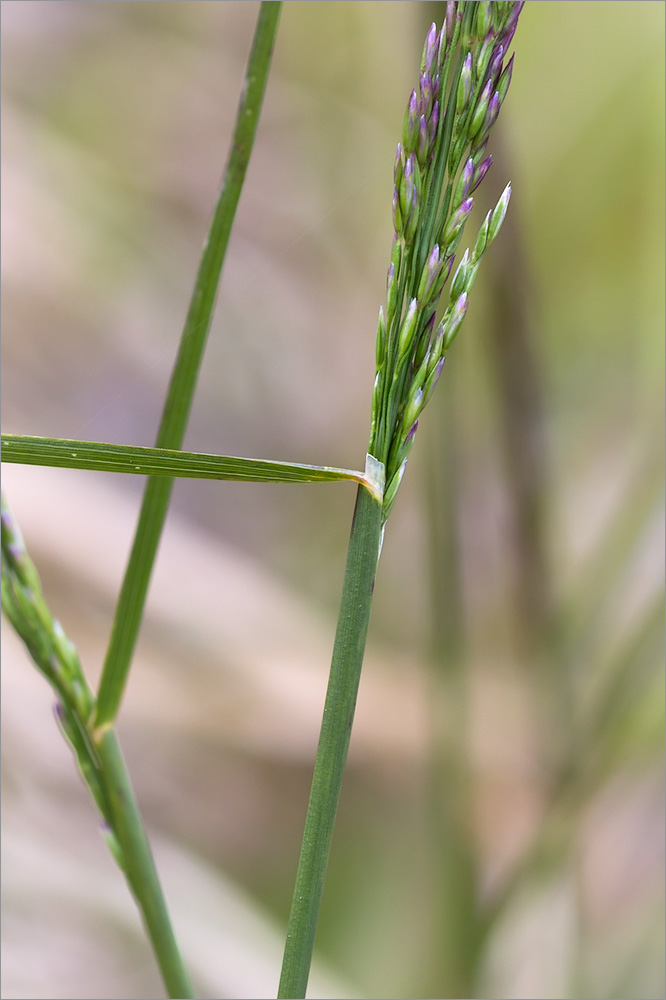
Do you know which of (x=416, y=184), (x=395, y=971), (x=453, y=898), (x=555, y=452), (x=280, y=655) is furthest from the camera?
(x=280, y=655)

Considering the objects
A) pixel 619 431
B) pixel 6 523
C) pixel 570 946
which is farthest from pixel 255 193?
pixel 570 946

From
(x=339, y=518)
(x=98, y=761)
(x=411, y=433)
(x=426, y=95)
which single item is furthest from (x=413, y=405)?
(x=339, y=518)

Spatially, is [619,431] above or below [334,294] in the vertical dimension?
below

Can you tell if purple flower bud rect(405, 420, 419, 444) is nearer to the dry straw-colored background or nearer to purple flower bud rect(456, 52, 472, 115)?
purple flower bud rect(456, 52, 472, 115)

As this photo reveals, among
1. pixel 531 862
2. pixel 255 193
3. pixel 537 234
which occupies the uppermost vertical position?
pixel 255 193

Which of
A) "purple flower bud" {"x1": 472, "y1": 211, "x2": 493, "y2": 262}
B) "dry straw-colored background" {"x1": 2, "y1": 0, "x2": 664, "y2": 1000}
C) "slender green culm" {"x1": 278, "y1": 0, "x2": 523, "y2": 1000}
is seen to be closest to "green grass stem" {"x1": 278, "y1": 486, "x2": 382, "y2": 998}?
"slender green culm" {"x1": 278, "y1": 0, "x2": 523, "y2": 1000}

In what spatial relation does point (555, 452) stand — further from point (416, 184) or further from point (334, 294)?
point (416, 184)

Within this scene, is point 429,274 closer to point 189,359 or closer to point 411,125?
point 411,125
